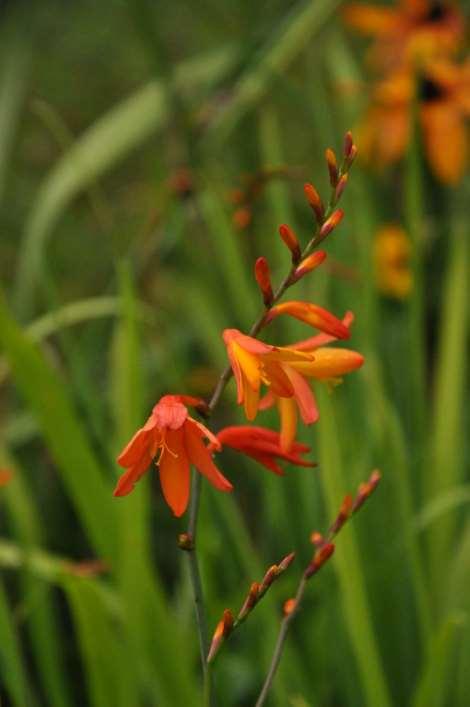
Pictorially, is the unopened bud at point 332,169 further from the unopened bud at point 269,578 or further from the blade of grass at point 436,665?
the blade of grass at point 436,665

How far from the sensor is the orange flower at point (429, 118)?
225 centimetres

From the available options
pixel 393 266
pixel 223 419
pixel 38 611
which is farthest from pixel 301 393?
pixel 223 419

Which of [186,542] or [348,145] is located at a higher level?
[348,145]

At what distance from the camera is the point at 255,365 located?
0.82 metres

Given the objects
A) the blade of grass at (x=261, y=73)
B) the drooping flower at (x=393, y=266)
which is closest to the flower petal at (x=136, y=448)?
the blade of grass at (x=261, y=73)

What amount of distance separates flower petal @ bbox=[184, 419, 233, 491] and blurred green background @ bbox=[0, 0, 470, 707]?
476 millimetres

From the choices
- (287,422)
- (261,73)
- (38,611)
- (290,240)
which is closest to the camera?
(290,240)

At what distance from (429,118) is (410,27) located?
0.69 ft

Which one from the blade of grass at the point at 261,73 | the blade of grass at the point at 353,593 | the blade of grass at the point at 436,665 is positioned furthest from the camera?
the blade of grass at the point at 261,73

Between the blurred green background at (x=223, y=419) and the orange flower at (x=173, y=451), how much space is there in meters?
0.48

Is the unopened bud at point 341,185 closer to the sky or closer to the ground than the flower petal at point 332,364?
closer to the sky

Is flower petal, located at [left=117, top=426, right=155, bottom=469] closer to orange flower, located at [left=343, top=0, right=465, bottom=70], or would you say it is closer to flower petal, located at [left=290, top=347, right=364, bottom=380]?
flower petal, located at [left=290, top=347, right=364, bottom=380]

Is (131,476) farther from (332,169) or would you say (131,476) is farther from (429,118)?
(429,118)

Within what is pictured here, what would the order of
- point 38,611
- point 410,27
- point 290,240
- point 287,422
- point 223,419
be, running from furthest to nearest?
point 223,419
point 410,27
point 38,611
point 287,422
point 290,240
